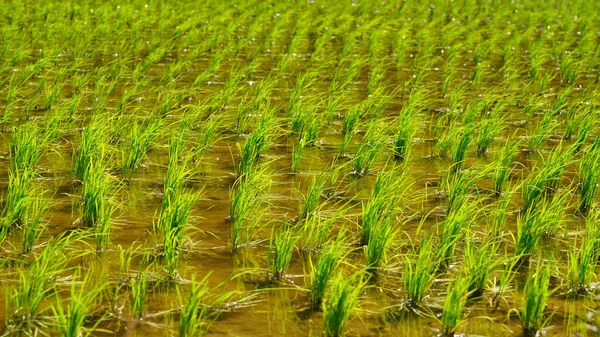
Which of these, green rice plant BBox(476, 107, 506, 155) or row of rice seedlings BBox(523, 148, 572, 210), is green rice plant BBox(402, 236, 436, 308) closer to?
row of rice seedlings BBox(523, 148, 572, 210)

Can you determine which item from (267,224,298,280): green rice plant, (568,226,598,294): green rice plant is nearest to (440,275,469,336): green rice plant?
(568,226,598,294): green rice plant

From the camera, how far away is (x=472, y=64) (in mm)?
8008

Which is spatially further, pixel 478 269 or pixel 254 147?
pixel 254 147

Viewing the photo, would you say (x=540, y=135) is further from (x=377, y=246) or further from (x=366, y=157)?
(x=377, y=246)

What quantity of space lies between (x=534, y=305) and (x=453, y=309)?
28 centimetres

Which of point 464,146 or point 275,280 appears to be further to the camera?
point 464,146

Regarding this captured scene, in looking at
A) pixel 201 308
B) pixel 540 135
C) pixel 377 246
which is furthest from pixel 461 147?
pixel 201 308

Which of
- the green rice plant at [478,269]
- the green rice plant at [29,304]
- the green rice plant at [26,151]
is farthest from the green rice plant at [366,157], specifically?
the green rice plant at [29,304]

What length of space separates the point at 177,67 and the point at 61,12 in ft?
9.85

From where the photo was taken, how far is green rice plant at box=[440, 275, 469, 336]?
2.85 meters

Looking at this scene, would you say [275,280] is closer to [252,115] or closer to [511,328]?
[511,328]

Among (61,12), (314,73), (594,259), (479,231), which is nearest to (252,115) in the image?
(314,73)

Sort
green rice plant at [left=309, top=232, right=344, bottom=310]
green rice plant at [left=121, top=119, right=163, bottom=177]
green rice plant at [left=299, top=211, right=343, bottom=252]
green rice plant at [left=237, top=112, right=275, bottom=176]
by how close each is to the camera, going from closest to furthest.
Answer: green rice plant at [left=309, top=232, right=344, bottom=310] → green rice plant at [left=299, top=211, right=343, bottom=252] → green rice plant at [left=121, top=119, right=163, bottom=177] → green rice plant at [left=237, top=112, right=275, bottom=176]

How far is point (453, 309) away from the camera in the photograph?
2.87 meters
